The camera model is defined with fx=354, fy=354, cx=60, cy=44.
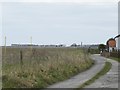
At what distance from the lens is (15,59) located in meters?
21.5

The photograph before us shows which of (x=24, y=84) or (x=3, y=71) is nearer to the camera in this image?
(x=24, y=84)

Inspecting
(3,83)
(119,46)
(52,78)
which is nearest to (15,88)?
(3,83)

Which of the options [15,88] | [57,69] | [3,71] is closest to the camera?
[15,88]

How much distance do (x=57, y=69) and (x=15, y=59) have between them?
2.65m

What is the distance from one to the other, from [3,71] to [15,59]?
18.6ft

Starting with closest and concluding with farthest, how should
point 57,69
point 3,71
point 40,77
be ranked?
point 3,71
point 40,77
point 57,69

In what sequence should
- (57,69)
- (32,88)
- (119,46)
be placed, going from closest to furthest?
(32,88) → (57,69) → (119,46)

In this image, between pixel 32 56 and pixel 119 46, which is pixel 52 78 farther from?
pixel 119 46

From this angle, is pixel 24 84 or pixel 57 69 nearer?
pixel 24 84

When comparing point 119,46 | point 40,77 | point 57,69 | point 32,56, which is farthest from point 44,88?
point 119,46

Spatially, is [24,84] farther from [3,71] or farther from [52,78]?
[52,78]

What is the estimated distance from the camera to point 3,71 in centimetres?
1581

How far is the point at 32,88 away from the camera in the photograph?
48.2 feet

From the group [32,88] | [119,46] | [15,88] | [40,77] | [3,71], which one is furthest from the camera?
[119,46]
